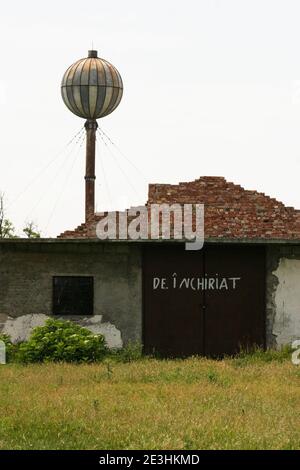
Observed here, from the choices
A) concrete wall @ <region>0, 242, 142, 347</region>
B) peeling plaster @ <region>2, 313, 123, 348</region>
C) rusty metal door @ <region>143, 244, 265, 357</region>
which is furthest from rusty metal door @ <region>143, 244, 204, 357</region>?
peeling plaster @ <region>2, 313, 123, 348</region>

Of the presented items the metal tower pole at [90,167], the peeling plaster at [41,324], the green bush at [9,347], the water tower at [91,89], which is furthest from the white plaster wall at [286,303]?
the metal tower pole at [90,167]

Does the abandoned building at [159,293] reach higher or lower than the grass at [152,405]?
higher

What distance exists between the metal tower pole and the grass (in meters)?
15.7

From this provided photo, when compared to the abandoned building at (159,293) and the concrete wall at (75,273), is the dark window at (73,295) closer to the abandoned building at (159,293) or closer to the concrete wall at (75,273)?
the abandoned building at (159,293)

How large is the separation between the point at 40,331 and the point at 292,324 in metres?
5.71

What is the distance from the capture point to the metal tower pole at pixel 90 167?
3341 centimetres

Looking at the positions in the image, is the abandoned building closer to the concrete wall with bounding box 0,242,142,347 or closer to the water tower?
the concrete wall with bounding box 0,242,142,347

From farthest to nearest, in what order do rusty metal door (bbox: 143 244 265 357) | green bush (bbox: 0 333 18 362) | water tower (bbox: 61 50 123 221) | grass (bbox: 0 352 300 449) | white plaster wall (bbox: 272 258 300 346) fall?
water tower (bbox: 61 50 123 221)
white plaster wall (bbox: 272 258 300 346)
rusty metal door (bbox: 143 244 265 357)
green bush (bbox: 0 333 18 362)
grass (bbox: 0 352 300 449)

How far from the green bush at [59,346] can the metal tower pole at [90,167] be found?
14.3 m

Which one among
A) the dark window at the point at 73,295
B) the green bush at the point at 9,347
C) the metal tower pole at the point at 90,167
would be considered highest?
the metal tower pole at the point at 90,167

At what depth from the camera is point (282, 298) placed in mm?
20188

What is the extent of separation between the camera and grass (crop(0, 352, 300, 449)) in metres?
10.6

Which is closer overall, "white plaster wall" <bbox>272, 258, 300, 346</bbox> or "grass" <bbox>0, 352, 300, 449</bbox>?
"grass" <bbox>0, 352, 300, 449</bbox>
